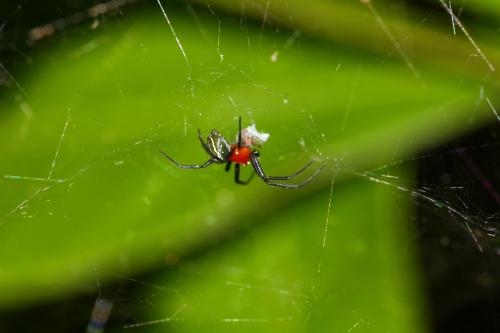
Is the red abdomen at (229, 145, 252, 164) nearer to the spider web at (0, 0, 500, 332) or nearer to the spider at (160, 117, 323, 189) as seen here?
the spider at (160, 117, 323, 189)

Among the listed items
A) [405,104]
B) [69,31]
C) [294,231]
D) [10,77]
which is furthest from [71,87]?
[405,104]

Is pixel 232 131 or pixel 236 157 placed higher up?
pixel 232 131

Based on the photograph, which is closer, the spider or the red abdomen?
the spider

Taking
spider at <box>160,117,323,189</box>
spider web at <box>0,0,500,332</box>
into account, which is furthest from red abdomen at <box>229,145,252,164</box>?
spider web at <box>0,0,500,332</box>

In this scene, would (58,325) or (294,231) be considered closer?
(294,231)

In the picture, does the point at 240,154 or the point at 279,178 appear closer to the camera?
the point at 279,178

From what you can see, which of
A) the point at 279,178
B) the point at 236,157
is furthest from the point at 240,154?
the point at 279,178

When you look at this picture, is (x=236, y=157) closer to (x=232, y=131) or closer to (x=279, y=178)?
(x=232, y=131)

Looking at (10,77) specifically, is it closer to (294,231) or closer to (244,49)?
(244,49)
